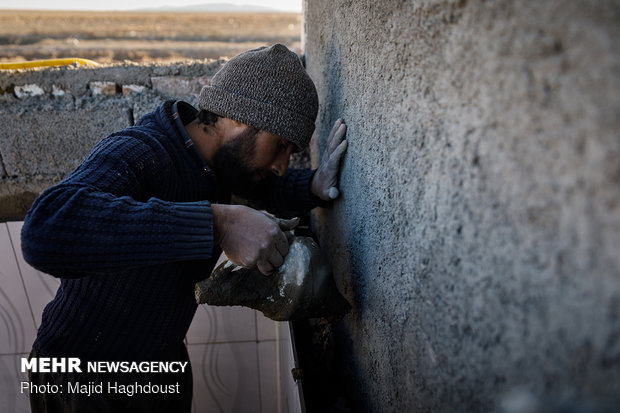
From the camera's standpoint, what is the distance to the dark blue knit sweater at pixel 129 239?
80 cm

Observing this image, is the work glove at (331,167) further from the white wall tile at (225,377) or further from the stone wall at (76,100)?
the white wall tile at (225,377)

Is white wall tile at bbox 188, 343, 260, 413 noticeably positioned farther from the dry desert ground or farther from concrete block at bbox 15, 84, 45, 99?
the dry desert ground

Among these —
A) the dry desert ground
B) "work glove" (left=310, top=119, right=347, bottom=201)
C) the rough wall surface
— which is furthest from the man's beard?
the dry desert ground

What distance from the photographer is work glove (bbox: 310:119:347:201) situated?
116cm

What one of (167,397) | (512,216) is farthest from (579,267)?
(167,397)

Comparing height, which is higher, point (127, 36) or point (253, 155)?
point (127, 36)

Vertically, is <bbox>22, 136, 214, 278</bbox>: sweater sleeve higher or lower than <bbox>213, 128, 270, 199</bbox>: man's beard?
lower

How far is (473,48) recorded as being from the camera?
447 mm

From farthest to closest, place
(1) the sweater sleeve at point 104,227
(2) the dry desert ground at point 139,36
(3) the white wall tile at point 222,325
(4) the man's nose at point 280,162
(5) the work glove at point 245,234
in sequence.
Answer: (2) the dry desert ground at point 139,36
(3) the white wall tile at point 222,325
(4) the man's nose at point 280,162
(5) the work glove at point 245,234
(1) the sweater sleeve at point 104,227

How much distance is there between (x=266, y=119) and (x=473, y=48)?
79cm

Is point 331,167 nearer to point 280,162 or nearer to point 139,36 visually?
point 280,162

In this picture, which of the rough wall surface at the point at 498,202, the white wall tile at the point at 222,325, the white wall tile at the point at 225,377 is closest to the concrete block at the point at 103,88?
the white wall tile at the point at 222,325

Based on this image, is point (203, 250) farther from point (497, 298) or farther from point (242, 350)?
point (242, 350)

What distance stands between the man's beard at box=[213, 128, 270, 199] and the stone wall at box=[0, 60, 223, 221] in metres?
0.76
